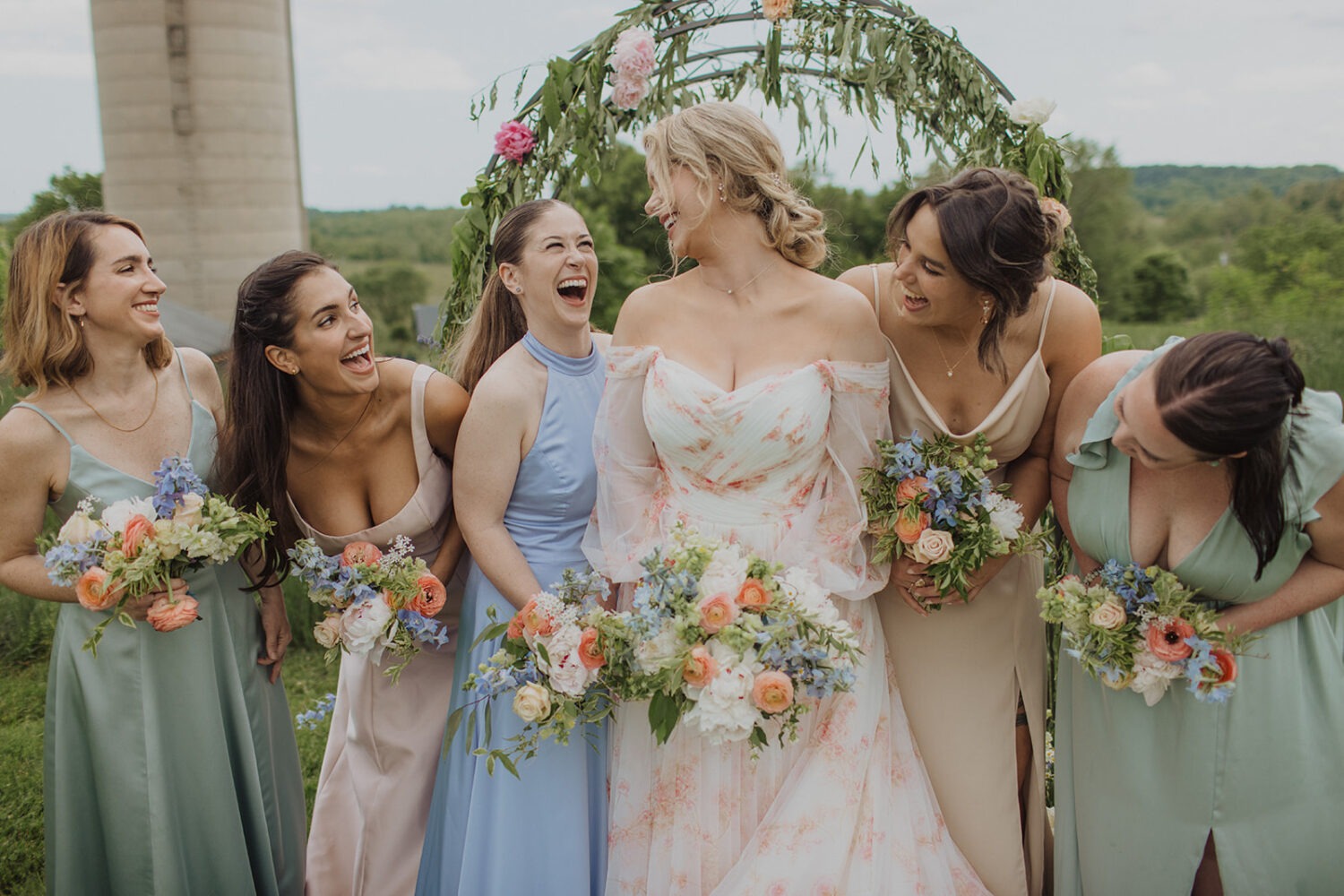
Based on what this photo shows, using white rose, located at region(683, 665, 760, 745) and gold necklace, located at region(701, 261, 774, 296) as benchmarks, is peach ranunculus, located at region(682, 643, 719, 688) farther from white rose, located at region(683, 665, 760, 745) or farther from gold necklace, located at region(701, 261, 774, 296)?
gold necklace, located at region(701, 261, 774, 296)

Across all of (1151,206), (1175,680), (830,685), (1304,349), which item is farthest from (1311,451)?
(1151,206)

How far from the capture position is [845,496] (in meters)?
3.21

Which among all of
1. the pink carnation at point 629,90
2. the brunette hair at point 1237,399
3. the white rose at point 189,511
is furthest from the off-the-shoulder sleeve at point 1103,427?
the white rose at point 189,511

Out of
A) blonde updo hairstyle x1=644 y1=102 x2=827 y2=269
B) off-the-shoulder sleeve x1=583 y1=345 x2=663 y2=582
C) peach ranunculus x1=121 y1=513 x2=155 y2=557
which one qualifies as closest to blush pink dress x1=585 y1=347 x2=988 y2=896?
off-the-shoulder sleeve x1=583 y1=345 x2=663 y2=582

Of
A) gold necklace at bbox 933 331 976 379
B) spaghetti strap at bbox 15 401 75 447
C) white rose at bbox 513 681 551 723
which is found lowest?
white rose at bbox 513 681 551 723

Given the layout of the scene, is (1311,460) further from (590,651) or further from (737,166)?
(590,651)

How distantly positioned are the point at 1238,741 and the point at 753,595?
59.9 inches

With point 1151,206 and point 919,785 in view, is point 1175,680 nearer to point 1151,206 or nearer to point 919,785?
point 919,785

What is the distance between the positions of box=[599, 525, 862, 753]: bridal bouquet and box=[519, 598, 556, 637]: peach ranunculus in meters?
0.21

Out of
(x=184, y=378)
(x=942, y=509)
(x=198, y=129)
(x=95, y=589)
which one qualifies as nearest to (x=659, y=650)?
(x=942, y=509)

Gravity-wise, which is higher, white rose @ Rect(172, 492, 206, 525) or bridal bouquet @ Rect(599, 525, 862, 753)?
white rose @ Rect(172, 492, 206, 525)

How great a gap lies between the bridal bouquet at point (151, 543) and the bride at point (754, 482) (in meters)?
1.18

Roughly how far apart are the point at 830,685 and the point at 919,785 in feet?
2.61

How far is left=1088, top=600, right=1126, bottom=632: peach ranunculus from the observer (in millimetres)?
2818
